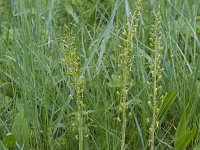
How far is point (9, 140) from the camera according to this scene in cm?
203

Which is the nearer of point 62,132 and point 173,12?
point 62,132

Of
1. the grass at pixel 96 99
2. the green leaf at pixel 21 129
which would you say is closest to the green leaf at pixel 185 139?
the grass at pixel 96 99

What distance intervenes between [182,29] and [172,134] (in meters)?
0.84

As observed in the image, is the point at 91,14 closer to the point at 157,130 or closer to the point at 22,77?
the point at 22,77

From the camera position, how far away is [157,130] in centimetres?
218

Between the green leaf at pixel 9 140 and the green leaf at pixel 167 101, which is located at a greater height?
the green leaf at pixel 167 101

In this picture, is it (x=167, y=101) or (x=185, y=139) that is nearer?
(x=185, y=139)

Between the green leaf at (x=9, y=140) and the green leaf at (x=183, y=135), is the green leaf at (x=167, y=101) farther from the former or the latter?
the green leaf at (x=9, y=140)

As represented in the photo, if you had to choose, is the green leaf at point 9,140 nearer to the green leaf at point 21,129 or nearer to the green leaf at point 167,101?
the green leaf at point 21,129

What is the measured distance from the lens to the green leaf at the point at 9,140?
79.5 inches

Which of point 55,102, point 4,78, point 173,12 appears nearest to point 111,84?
point 55,102

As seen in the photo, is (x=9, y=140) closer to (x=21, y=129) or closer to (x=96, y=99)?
(x=21, y=129)

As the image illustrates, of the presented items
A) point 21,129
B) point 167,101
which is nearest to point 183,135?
point 167,101

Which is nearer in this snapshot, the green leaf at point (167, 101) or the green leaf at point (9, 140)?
the green leaf at point (9, 140)
